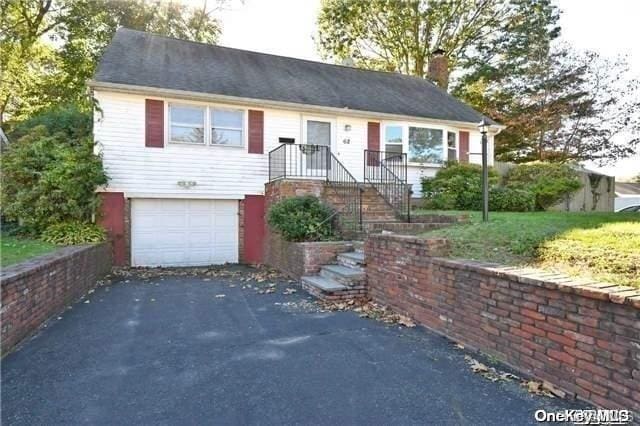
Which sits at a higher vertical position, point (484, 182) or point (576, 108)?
point (576, 108)

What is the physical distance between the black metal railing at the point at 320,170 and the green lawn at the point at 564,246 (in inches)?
162

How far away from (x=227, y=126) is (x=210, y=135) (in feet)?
1.81

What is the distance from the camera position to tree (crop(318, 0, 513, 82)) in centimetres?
2184

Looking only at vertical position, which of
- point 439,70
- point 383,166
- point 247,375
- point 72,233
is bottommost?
point 247,375

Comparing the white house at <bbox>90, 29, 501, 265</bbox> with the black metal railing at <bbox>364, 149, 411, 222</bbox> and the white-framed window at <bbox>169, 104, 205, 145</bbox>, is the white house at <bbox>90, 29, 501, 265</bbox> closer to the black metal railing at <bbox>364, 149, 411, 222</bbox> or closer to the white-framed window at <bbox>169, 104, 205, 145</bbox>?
the white-framed window at <bbox>169, 104, 205, 145</bbox>

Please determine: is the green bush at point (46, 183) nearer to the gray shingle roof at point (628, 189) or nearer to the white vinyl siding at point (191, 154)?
the white vinyl siding at point (191, 154)

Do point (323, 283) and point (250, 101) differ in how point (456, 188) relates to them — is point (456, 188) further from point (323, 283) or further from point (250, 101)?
point (323, 283)

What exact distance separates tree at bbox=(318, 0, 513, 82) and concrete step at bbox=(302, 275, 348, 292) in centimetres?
1750

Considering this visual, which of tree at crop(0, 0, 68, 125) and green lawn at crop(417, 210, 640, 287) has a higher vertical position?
tree at crop(0, 0, 68, 125)

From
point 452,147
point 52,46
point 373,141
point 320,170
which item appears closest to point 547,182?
point 452,147

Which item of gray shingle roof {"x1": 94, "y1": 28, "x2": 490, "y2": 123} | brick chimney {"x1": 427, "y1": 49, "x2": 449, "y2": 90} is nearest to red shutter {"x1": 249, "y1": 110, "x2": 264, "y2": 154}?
gray shingle roof {"x1": 94, "y1": 28, "x2": 490, "y2": 123}

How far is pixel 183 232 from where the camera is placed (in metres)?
10.6

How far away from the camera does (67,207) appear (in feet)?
28.9

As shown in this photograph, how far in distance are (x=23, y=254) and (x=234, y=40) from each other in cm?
1884
